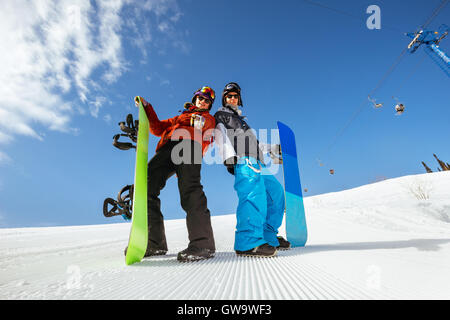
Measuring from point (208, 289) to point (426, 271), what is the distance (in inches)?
43.5

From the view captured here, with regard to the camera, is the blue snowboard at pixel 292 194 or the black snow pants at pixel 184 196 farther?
the blue snowboard at pixel 292 194

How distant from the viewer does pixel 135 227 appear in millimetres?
1522

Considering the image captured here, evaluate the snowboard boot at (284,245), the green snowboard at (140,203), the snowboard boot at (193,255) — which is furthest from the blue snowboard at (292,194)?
the green snowboard at (140,203)

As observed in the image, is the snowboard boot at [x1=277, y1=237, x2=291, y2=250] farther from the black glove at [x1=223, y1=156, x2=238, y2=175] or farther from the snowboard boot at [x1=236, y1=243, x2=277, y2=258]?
the black glove at [x1=223, y1=156, x2=238, y2=175]

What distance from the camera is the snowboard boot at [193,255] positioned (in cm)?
142

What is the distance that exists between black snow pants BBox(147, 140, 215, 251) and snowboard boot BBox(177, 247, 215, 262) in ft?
0.15

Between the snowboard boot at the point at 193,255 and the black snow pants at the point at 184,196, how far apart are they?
5 cm

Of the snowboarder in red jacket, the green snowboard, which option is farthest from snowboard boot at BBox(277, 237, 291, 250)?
the green snowboard

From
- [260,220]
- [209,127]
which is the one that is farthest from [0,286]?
[209,127]

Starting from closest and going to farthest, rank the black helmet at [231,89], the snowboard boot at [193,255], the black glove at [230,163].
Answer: the snowboard boot at [193,255] → the black glove at [230,163] → the black helmet at [231,89]

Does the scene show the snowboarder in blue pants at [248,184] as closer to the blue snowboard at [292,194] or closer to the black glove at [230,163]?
the black glove at [230,163]

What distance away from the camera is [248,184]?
187 centimetres
